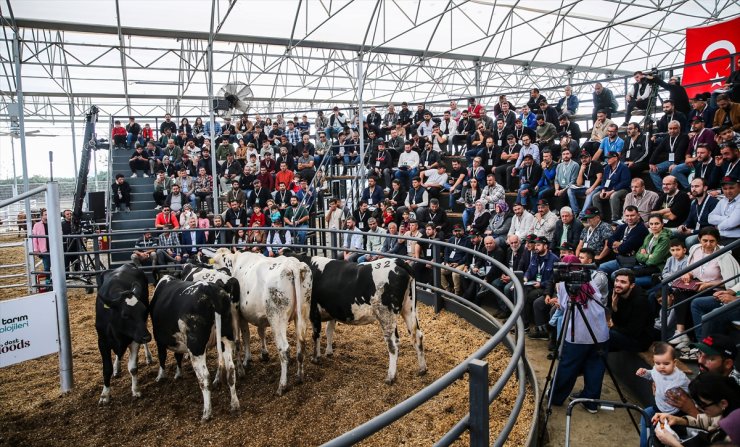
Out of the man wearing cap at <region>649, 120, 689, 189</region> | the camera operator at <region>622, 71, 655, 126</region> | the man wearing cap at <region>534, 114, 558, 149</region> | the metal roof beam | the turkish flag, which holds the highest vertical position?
the metal roof beam

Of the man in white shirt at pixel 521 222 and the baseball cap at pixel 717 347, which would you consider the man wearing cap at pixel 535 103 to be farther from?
the baseball cap at pixel 717 347

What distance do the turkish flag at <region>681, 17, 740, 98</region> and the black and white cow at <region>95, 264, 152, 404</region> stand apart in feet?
42.6

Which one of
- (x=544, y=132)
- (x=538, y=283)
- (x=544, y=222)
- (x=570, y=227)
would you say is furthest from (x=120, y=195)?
(x=570, y=227)

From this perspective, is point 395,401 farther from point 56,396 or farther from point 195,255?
point 195,255

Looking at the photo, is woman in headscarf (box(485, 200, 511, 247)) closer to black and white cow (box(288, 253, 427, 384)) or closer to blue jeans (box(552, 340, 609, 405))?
black and white cow (box(288, 253, 427, 384))

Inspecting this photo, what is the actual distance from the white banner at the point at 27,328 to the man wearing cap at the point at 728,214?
7.60 m

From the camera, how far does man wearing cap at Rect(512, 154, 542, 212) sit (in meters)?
9.47

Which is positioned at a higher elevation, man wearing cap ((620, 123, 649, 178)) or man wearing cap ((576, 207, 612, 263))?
man wearing cap ((620, 123, 649, 178))

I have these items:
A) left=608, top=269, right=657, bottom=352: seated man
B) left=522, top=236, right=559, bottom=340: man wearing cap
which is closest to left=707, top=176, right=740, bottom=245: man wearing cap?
left=608, top=269, right=657, bottom=352: seated man

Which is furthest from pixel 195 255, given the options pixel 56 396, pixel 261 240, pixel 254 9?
pixel 254 9

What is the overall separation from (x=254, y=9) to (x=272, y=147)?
472cm

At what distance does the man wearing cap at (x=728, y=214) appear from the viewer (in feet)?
18.9

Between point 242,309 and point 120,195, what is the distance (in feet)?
34.2

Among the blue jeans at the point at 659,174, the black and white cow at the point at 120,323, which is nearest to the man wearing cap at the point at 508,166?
the blue jeans at the point at 659,174
